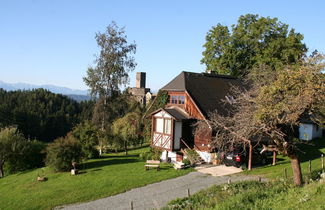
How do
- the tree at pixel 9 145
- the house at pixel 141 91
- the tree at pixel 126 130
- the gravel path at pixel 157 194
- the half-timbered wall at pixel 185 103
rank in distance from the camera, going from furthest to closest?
1. the house at pixel 141 91
2. the tree at pixel 126 130
3. the tree at pixel 9 145
4. the half-timbered wall at pixel 185 103
5. the gravel path at pixel 157 194

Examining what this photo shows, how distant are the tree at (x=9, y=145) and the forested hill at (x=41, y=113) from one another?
52681 millimetres

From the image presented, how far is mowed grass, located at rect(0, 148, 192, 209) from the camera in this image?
1674cm

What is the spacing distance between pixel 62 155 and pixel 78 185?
5.47 metres

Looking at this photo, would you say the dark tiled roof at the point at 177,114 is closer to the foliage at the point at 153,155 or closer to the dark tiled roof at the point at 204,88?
the dark tiled roof at the point at 204,88

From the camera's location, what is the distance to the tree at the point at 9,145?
27562 millimetres

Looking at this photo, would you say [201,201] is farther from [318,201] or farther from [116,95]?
[116,95]

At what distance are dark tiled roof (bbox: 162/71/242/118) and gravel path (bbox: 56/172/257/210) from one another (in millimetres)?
6714

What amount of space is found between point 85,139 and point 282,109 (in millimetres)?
21975

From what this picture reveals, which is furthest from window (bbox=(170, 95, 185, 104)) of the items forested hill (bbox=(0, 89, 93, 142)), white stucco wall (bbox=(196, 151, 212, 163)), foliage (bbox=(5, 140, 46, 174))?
forested hill (bbox=(0, 89, 93, 142))

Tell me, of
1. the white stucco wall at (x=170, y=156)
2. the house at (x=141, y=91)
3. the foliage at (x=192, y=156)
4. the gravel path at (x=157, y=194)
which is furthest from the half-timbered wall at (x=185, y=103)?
the house at (x=141, y=91)

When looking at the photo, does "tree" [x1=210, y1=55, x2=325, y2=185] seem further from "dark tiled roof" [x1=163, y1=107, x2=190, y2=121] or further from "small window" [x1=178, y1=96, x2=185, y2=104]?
"small window" [x1=178, y1=96, x2=185, y2=104]

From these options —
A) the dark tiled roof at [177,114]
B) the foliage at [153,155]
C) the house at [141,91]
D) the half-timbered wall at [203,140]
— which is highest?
the house at [141,91]

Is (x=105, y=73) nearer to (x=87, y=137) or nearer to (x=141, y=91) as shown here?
(x=87, y=137)

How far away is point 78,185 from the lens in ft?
63.5
